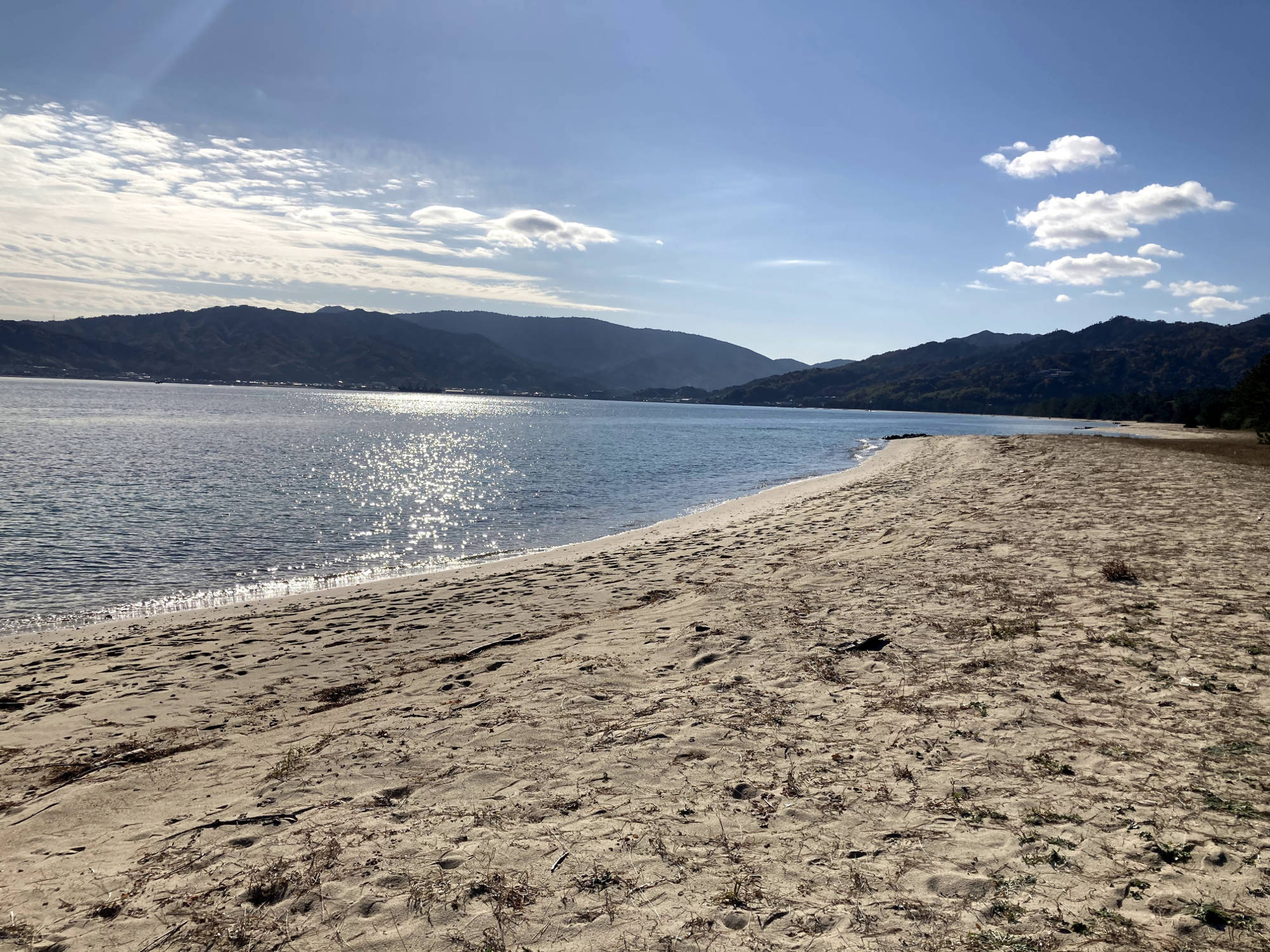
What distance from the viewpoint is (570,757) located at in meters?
6.89

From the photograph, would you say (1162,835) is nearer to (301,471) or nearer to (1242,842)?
(1242,842)

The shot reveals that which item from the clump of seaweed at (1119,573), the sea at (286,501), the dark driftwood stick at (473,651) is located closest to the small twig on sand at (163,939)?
the dark driftwood stick at (473,651)

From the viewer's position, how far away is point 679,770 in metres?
6.48

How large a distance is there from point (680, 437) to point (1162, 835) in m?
84.3

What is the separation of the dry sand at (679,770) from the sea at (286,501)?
14.6 ft

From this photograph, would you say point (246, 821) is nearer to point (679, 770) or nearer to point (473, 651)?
point (679, 770)

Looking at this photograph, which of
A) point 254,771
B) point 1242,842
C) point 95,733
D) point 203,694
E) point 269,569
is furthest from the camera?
point 269,569

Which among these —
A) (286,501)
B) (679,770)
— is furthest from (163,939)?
(286,501)

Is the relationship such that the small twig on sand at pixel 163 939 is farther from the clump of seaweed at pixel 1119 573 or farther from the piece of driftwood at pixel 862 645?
the clump of seaweed at pixel 1119 573

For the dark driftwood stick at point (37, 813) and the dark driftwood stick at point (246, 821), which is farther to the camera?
the dark driftwood stick at point (37, 813)

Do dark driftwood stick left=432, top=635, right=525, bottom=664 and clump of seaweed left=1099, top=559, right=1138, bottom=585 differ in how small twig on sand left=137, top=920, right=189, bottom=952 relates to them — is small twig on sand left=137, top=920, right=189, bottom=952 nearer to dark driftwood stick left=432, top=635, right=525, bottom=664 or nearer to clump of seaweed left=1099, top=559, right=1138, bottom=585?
dark driftwood stick left=432, top=635, right=525, bottom=664

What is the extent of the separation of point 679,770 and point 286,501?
2949cm

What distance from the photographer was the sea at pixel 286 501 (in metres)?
→ 17.7

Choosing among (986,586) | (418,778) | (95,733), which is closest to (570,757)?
(418,778)
